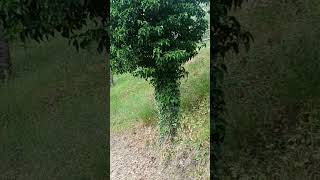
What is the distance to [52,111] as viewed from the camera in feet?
10.7

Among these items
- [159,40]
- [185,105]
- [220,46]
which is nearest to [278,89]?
[220,46]

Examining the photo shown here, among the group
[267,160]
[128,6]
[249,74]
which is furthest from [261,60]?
[128,6]

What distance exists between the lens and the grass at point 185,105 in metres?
3.31

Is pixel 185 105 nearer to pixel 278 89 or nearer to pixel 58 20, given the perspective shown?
pixel 278 89

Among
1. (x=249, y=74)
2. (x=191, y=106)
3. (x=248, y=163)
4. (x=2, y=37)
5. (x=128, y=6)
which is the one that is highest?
(x=128, y=6)

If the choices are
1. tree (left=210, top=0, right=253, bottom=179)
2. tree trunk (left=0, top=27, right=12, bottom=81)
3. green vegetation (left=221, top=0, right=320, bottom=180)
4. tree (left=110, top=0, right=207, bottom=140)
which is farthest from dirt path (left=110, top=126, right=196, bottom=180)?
tree trunk (left=0, top=27, right=12, bottom=81)

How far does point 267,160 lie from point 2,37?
6.68ft

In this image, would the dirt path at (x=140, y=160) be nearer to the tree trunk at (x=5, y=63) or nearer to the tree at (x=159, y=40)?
the tree at (x=159, y=40)

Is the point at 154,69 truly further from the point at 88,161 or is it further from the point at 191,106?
the point at 88,161

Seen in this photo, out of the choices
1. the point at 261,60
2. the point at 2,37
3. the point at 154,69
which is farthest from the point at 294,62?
the point at 2,37

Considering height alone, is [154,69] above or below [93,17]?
below

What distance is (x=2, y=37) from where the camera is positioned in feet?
10.5

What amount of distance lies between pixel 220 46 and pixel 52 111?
4.12 ft

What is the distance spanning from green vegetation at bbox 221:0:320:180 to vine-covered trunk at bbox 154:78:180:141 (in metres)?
0.38
